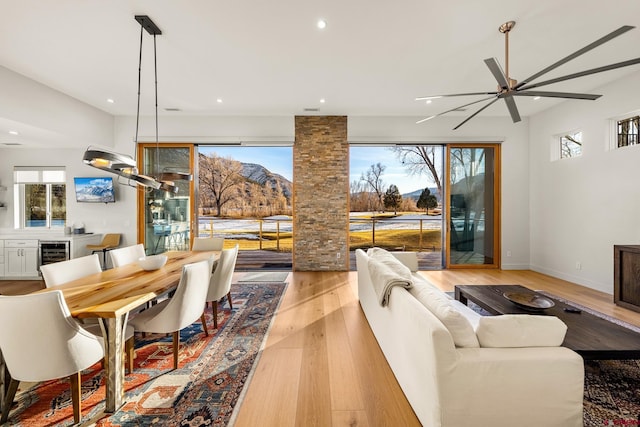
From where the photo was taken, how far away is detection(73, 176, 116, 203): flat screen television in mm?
5059

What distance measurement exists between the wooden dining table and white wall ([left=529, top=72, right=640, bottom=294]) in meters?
5.86

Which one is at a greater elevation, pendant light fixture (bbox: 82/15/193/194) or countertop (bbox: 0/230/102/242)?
pendant light fixture (bbox: 82/15/193/194)

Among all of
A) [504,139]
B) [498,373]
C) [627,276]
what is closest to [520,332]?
[498,373]

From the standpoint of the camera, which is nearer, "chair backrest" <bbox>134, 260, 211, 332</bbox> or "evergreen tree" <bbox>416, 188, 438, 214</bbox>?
"chair backrest" <bbox>134, 260, 211, 332</bbox>

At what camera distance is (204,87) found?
391 cm

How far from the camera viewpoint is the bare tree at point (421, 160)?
6.91 meters

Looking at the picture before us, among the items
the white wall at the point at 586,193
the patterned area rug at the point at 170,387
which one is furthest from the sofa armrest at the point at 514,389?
the white wall at the point at 586,193

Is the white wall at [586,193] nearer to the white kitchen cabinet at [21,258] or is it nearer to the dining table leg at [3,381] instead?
the dining table leg at [3,381]

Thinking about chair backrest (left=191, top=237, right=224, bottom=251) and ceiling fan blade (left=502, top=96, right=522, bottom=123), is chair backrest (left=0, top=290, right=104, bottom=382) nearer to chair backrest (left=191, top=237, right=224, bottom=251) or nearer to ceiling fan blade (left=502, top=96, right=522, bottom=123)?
chair backrest (left=191, top=237, right=224, bottom=251)

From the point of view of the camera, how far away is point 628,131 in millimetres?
3695

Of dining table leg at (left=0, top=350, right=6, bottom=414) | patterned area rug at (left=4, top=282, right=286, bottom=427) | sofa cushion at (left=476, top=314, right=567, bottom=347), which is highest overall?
sofa cushion at (left=476, top=314, right=567, bottom=347)

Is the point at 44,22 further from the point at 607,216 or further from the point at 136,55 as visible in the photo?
the point at 607,216

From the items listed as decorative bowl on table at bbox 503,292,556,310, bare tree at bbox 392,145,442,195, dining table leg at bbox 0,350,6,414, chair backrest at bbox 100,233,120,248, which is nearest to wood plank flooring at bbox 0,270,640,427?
decorative bowl on table at bbox 503,292,556,310

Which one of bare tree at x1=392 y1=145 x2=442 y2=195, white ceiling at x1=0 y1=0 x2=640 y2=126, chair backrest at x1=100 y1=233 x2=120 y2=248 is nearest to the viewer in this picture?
white ceiling at x1=0 y1=0 x2=640 y2=126
